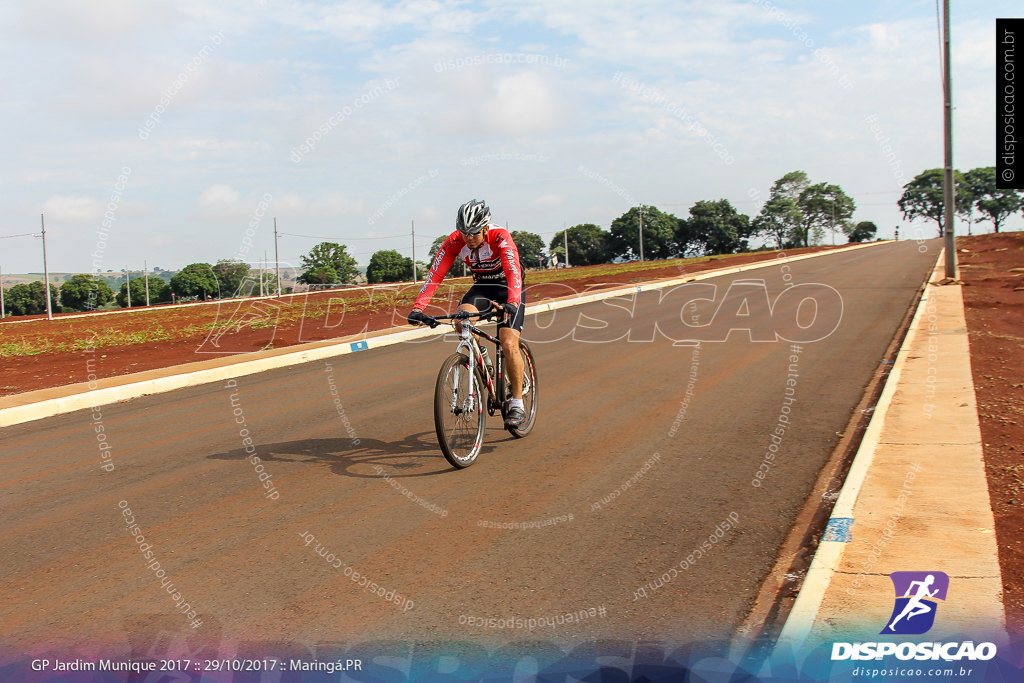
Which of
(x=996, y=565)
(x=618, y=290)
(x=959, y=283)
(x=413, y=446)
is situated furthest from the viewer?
(x=618, y=290)

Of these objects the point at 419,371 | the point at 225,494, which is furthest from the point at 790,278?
the point at 225,494

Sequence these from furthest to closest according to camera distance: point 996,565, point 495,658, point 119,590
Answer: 1. point 119,590
2. point 996,565
3. point 495,658

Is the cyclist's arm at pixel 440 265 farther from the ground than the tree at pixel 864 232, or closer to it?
closer to it

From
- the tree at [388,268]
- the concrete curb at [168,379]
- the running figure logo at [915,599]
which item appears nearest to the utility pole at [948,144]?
the concrete curb at [168,379]

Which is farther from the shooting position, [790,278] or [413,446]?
[790,278]

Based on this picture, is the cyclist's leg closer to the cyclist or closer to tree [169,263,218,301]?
the cyclist

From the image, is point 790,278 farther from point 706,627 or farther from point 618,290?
point 706,627

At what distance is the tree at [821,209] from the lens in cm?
6750

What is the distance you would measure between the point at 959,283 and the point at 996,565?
22.5 meters

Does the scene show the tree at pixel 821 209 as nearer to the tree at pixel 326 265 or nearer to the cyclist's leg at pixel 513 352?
the tree at pixel 326 265

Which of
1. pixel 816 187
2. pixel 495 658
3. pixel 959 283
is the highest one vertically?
pixel 816 187

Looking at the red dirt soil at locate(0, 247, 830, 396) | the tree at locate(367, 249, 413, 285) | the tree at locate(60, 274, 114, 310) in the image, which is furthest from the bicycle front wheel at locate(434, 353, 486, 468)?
the tree at locate(60, 274, 114, 310)

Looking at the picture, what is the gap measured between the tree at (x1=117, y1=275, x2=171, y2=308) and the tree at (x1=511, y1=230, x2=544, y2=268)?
355 feet

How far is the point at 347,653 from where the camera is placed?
3.23 meters
